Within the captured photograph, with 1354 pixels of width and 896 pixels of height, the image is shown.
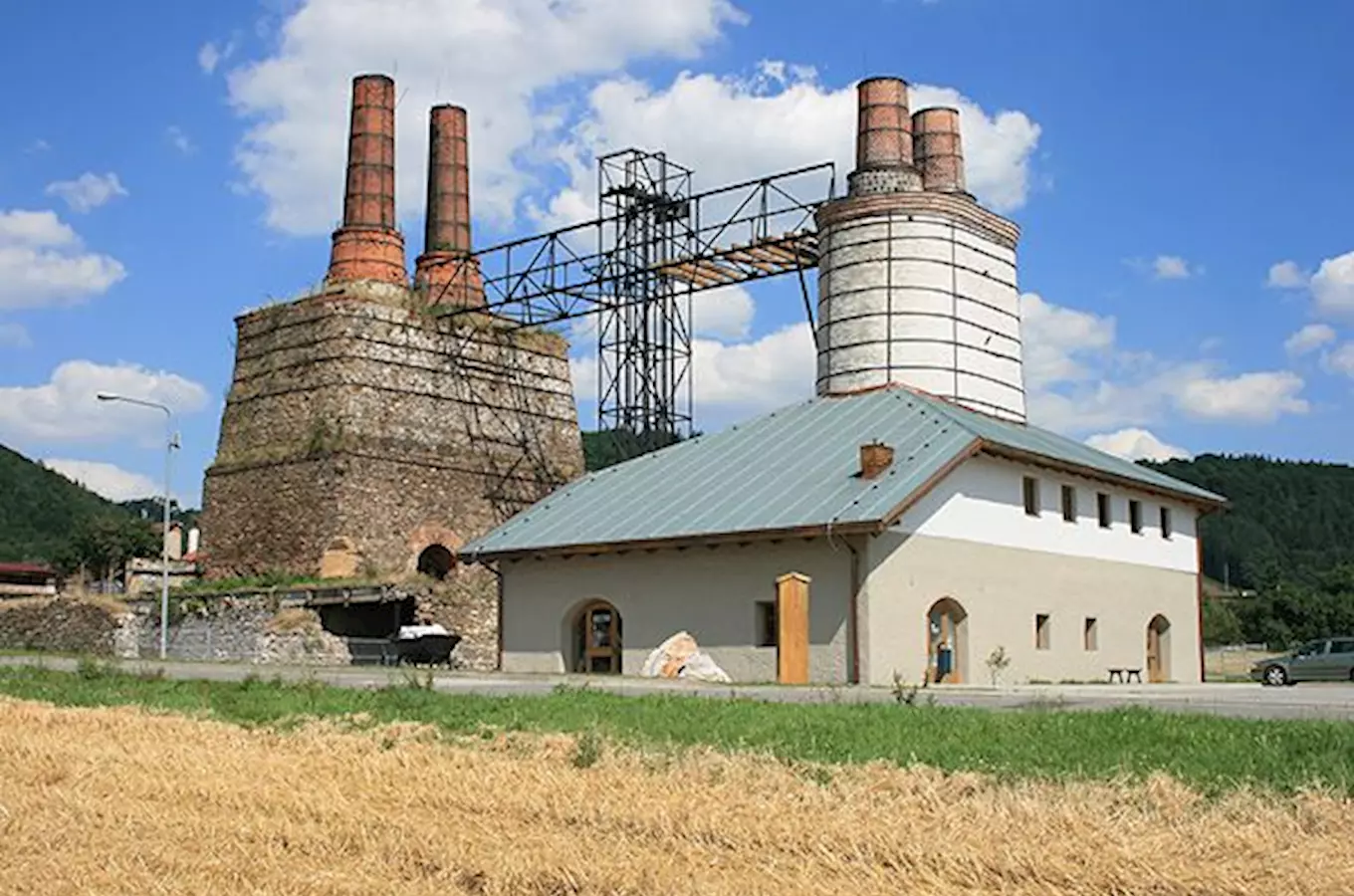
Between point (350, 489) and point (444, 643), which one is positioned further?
point (350, 489)

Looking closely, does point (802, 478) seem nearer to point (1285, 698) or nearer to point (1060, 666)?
point (1060, 666)

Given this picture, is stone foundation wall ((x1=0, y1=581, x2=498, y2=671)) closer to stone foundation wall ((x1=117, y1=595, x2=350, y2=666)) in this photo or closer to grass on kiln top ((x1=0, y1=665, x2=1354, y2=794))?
stone foundation wall ((x1=117, y1=595, x2=350, y2=666))

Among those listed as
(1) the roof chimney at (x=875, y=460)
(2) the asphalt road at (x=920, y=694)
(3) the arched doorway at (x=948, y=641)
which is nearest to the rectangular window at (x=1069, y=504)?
(3) the arched doorway at (x=948, y=641)

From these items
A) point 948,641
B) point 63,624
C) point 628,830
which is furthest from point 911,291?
point 628,830

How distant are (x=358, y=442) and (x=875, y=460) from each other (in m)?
21.7

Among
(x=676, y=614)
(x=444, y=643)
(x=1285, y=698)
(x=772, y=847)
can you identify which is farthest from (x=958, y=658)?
(x=772, y=847)

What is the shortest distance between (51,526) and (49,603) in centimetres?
7441

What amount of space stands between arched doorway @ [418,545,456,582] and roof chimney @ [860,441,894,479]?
22309mm

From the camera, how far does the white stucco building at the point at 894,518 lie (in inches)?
1059

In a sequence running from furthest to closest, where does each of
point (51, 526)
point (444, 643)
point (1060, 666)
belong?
point (51, 526) → point (444, 643) → point (1060, 666)

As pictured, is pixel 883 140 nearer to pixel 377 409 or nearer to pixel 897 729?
pixel 377 409

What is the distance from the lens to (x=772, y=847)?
8047mm

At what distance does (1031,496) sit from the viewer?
30.5 meters

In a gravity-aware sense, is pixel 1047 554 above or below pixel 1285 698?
above
